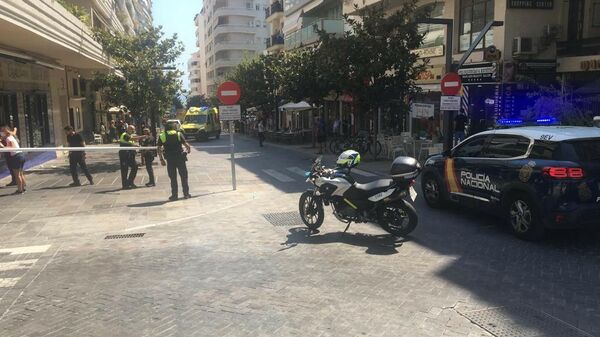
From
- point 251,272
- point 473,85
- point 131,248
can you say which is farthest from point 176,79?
point 251,272

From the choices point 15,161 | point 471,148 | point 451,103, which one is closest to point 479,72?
point 451,103

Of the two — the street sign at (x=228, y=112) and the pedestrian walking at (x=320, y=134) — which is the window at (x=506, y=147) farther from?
the pedestrian walking at (x=320, y=134)

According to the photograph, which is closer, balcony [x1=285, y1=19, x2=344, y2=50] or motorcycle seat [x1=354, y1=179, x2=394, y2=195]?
motorcycle seat [x1=354, y1=179, x2=394, y2=195]

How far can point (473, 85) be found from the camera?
814 inches

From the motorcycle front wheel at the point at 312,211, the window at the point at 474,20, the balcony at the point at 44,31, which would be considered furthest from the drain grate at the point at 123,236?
the window at the point at 474,20

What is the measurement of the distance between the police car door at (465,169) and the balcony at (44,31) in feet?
29.0

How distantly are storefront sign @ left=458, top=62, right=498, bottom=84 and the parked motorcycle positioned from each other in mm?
12930

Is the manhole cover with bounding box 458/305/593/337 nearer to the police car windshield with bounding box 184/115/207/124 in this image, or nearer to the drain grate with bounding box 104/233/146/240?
the drain grate with bounding box 104/233/146/240

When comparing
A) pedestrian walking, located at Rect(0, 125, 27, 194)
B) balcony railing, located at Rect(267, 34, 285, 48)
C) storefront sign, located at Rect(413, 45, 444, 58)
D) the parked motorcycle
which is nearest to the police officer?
pedestrian walking, located at Rect(0, 125, 27, 194)

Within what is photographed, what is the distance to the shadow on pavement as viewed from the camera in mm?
7176

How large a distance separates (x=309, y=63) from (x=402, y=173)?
17.7 metres

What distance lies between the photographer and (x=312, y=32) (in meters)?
35.2

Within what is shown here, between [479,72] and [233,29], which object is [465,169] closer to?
[479,72]

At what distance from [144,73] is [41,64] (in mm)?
3603
